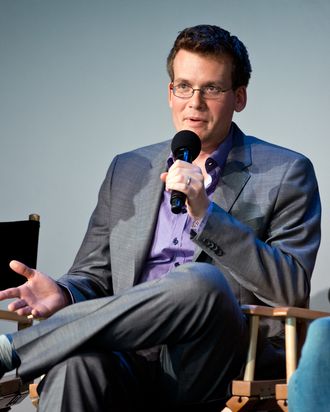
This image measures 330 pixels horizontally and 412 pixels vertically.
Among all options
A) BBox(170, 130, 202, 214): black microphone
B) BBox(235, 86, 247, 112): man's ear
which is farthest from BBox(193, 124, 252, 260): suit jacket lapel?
BBox(170, 130, 202, 214): black microphone

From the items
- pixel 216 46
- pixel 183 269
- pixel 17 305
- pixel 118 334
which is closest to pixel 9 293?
pixel 17 305

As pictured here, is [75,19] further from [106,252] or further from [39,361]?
[39,361]

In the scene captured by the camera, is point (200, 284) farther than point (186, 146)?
No

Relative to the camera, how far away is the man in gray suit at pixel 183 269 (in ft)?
6.61

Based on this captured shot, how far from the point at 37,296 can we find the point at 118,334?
457 millimetres

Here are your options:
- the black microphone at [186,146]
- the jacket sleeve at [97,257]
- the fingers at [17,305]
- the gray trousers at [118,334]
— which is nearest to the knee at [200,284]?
the gray trousers at [118,334]

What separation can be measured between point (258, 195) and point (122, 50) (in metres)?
1.40

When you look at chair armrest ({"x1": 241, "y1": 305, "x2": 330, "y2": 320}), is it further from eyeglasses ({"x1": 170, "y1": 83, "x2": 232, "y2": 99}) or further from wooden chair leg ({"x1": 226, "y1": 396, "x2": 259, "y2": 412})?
eyeglasses ({"x1": 170, "y1": 83, "x2": 232, "y2": 99})

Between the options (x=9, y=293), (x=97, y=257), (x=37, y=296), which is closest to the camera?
(x=9, y=293)

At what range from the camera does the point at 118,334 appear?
2.02 m

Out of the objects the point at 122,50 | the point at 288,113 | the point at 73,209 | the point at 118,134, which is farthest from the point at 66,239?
the point at 288,113

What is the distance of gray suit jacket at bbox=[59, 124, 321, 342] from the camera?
234cm

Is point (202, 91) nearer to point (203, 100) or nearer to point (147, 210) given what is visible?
point (203, 100)

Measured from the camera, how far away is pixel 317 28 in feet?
11.1
